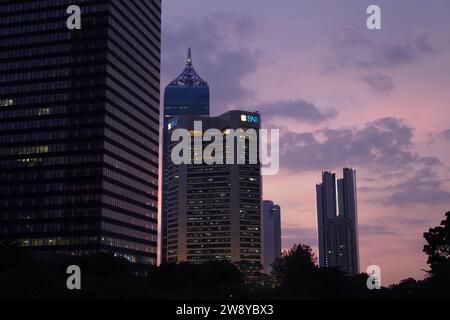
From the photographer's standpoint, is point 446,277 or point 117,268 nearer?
point 446,277

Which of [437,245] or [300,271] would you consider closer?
[437,245]

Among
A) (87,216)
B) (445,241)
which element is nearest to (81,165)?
(87,216)

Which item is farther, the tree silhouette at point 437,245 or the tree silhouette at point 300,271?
the tree silhouette at point 300,271

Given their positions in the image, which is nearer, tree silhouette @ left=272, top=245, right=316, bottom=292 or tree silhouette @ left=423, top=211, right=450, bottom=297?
tree silhouette @ left=423, top=211, right=450, bottom=297

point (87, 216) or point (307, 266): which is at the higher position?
point (87, 216)

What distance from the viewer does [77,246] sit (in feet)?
633
